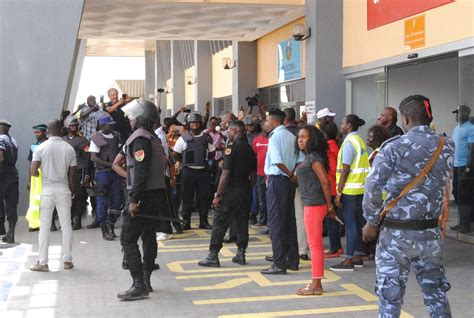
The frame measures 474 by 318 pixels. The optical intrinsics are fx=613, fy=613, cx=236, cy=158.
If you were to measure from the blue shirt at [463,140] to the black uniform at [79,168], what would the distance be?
6.02 m

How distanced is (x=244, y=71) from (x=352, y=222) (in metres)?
13.1

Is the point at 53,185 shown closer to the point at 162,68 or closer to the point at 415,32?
the point at 415,32

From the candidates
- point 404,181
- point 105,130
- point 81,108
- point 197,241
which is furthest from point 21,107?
point 404,181

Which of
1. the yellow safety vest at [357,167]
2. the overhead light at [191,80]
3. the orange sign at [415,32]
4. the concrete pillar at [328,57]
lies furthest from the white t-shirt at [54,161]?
the overhead light at [191,80]

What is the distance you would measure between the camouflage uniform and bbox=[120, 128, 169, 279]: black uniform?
103 inches

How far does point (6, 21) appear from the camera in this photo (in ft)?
38.8

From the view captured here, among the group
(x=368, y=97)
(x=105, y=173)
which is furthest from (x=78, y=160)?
(x=368, y=97)

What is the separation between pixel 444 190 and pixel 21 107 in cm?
959

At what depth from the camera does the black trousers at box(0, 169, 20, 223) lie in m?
9.36

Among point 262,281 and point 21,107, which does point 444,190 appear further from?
point 21,107

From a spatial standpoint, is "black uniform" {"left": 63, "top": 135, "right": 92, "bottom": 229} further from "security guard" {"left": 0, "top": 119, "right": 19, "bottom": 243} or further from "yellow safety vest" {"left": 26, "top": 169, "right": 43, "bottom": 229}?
"yellow safety vest" {"left": 26, "top": 169, "right": 43, "bottom": 229}

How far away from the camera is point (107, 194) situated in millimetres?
9703

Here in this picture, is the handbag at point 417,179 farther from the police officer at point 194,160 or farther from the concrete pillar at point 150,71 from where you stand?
the concrete pillar at point 150,71

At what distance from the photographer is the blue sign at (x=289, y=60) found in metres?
15.6
